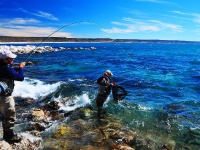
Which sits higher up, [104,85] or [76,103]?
[104,85]

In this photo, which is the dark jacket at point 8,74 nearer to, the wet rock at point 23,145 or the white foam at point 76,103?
the wet rock at point 23,145

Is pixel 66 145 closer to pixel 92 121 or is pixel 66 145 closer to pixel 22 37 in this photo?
pixel 92 121

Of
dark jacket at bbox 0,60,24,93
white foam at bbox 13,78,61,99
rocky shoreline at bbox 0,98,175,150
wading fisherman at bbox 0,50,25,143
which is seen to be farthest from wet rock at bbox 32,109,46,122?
white foam at bbox 13,78,61,99

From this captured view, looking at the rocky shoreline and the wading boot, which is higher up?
the wading boot

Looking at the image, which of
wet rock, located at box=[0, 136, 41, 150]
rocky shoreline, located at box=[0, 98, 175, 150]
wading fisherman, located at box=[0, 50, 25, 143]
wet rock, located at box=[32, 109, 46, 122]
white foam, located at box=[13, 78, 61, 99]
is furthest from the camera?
white foam, located at box=[13, 78, 61, 99]

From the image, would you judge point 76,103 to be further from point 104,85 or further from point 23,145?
point 23,145

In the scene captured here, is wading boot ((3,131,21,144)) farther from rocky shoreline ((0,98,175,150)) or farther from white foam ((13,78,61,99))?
white foam ((13,78,61,99))

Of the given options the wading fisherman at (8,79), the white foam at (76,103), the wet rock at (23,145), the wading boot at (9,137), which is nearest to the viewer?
the wading fisherman at (8,79)

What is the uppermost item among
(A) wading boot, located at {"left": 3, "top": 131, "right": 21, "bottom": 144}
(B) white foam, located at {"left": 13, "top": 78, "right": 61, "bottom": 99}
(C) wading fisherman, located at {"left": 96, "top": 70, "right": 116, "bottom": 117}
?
(C) wading fisherman, located at {"left": 96, "top": 70, "right": 116, "bottom": 117}

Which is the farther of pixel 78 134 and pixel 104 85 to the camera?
pixel 104 85

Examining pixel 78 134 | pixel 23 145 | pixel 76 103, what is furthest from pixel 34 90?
pixel 23 145

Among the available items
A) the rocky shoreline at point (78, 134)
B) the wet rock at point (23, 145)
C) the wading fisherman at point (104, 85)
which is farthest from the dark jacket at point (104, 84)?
the wet rock at point (23, 145)

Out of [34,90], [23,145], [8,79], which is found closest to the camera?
[8,79]

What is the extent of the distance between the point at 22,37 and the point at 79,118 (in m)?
183
